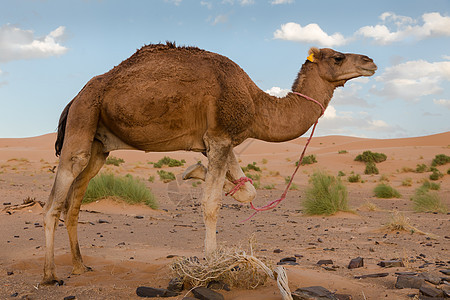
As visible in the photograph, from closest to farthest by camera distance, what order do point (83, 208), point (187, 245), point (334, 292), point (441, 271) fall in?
point (334, 292) < point (441, 271) < point (187, 245) < point (83, 208)

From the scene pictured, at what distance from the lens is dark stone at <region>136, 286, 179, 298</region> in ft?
16.5

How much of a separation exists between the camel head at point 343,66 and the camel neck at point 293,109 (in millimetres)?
101

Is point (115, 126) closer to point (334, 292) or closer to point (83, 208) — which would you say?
point (334, 292)

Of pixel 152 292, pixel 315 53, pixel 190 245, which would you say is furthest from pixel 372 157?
pixel 152 292

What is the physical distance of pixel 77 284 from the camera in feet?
19.5

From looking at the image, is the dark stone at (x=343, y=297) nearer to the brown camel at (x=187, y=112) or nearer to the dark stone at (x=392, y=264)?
the brown camel at (x=187, y=112)


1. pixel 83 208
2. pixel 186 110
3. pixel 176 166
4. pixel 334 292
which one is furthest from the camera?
pixel 176 166

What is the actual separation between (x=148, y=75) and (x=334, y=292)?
130 inches

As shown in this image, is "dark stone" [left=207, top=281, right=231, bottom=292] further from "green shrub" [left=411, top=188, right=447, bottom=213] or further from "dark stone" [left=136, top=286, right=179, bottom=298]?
"green shrub" [left=411, top=188, right=447, bottom=213]

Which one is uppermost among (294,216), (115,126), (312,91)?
(312,91)

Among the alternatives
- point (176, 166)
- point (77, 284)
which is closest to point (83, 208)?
point (77, 284)

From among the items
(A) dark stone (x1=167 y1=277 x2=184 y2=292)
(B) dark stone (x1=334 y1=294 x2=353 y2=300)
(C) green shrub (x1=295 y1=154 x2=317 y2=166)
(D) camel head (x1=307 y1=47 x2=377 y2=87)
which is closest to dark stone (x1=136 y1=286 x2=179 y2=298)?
(A) dark stone (x1=167 y1=277 x2=184 y2=292)

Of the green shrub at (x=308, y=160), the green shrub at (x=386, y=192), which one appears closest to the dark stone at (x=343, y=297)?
the green shrub at (x=386, y=192)

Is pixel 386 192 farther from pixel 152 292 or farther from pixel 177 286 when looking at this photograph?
pixel 152 292
